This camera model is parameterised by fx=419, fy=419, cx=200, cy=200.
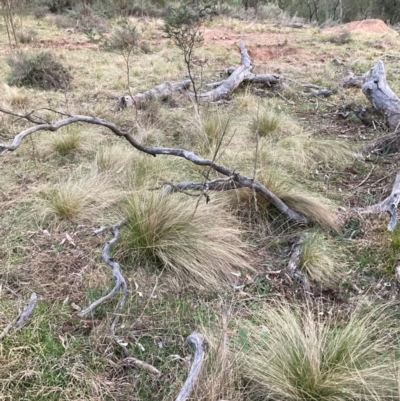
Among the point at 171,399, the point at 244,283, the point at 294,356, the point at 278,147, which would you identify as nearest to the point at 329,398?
the point at 294,356

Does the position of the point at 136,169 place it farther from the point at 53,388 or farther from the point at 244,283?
the point at 53,388

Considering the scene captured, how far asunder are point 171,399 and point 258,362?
372 millimetres

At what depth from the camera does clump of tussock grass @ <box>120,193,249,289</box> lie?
95.7 inches

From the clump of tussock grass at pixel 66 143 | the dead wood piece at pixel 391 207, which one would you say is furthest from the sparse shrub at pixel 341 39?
the dead wood piece at pixel 391 207

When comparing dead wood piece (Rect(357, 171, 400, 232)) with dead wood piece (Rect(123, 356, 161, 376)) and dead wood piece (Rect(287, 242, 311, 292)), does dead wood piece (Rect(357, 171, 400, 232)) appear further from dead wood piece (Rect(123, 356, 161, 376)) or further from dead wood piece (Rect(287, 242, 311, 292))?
dead wood piece (Rect(123, 356, 161, 376))

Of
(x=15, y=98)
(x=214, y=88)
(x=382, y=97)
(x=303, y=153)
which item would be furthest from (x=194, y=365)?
(x=214, y=88)

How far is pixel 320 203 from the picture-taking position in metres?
3.04

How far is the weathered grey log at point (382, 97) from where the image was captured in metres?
4.93

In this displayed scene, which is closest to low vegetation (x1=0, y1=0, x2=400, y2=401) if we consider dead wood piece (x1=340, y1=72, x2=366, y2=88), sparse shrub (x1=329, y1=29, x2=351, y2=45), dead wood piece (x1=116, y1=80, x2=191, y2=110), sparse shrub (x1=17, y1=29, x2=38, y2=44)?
dead wood piece (x1=116, y1=80, x2=191, y2=110)

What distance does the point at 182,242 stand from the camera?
8.30 ft

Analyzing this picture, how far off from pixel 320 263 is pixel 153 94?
169 inches

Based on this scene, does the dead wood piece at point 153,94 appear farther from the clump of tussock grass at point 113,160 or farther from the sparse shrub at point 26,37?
the sparse shrub at point 26,37

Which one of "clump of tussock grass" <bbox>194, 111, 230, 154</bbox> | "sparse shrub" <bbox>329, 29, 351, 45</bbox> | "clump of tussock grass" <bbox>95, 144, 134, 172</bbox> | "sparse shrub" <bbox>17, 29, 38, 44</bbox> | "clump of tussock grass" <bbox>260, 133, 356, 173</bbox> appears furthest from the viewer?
"sparse shrub" <bbox>329, 29, 351, 45</bbox>

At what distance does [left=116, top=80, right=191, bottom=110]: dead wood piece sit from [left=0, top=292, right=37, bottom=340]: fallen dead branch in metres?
3.72
